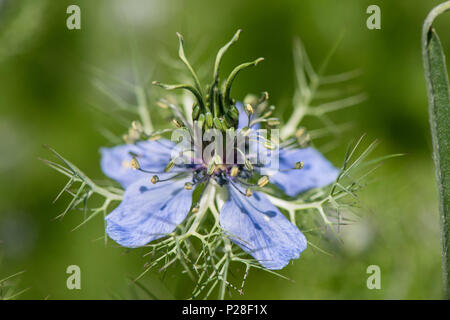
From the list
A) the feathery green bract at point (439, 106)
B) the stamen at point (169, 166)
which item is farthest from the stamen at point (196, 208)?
the feathery green bract at point (439, 106)

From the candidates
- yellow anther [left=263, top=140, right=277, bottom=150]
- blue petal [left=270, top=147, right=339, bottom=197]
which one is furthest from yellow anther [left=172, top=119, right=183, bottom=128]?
blue petal [left=270, top=147, right=339, bottom=197]

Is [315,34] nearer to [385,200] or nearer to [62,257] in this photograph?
[385,200]

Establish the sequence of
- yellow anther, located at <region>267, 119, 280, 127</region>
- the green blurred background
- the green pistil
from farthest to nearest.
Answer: the green blurred background → yellow anther, located at <region>267, 119, 280, 127</region> → the green pistil

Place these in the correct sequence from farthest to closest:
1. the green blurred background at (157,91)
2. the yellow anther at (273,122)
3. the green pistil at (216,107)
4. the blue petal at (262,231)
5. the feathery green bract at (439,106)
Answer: the green blurred background at (157,91) < the yellow anther at (273,122) < the green pistil at (216,107) < the blue petal at (262,231) < the feathery green bract at (439,106)

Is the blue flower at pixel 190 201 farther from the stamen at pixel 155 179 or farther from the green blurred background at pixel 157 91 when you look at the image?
the green blurred background at pixel 157 91

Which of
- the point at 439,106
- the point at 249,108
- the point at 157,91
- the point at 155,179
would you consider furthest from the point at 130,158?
the point at 439,106

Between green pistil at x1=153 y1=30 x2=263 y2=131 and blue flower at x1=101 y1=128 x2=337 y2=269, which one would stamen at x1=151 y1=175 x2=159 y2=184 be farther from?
green pistil at x1=153 y1=30 x2=263 y2=131
